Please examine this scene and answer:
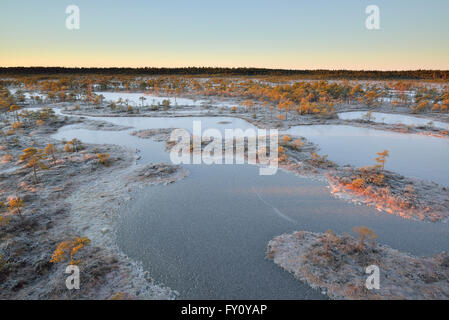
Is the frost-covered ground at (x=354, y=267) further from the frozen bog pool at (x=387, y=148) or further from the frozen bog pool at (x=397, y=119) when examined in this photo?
the frozen bog pool at (x=397, y=119)

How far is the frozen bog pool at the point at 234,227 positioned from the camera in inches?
280

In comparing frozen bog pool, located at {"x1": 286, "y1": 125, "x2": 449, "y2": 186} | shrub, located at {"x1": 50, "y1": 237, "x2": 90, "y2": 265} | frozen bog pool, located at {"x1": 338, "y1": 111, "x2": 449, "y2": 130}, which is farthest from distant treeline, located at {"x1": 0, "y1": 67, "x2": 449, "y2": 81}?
shrub, located at {"x1": 50, "y1": 237, "x2": 90, "y2": 265}

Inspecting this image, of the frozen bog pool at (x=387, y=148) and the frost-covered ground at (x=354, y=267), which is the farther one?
the frozen bog pool at (x=387, y=148)

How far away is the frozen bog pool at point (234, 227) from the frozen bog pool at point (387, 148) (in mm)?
5876

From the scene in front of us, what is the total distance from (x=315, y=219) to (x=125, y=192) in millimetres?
9158

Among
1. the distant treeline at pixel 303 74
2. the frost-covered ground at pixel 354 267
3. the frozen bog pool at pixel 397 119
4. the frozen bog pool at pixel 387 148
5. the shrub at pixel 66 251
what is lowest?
the frost-covered ground at pixel 354 267

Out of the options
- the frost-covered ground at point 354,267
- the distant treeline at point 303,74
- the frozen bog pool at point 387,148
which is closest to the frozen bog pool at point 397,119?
the frozen bog pool at point 387,148

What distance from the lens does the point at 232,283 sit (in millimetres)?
7027

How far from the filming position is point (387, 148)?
19281mm

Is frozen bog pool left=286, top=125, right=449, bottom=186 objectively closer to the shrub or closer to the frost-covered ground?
the frost-covered ground

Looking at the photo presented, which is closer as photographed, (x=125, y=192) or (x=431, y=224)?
(x=431, y=224)
